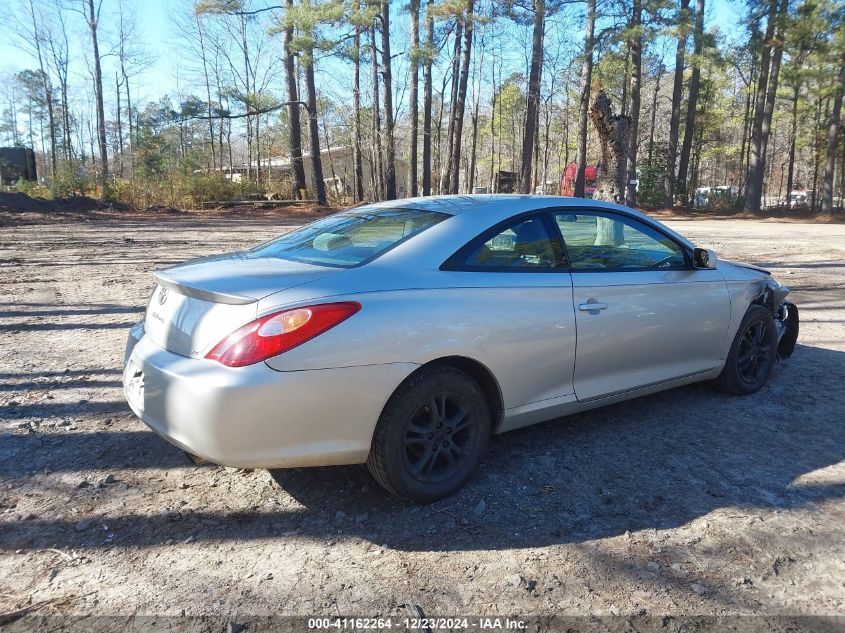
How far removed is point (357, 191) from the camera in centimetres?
3759

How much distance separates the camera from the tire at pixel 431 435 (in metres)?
2.78

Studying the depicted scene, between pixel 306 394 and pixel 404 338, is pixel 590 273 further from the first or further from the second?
pixel 306 394

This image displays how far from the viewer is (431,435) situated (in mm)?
2945

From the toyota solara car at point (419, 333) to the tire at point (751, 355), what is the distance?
0.99ft

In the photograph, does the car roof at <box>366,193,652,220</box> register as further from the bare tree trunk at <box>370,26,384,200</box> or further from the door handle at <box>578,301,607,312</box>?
the bare tree trunk at <box>370,26,384,200</box>

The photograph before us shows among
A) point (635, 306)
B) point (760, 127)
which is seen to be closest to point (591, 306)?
point (635, 306)

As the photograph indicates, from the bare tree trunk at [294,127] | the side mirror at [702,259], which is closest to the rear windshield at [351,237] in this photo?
the side mirror at [702,259]

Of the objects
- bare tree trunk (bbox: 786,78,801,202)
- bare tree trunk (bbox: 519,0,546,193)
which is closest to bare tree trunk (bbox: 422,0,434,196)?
bare tree trunk (bbox: 519,0,546,193)

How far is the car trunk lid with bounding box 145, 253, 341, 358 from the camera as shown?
8.64ft

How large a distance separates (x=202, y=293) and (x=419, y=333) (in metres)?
1.02

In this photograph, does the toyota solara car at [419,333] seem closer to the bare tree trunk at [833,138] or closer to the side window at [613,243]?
the side window at [613,243]

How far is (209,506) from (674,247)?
3378 millimetres

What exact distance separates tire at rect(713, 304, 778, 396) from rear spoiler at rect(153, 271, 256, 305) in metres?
3.52

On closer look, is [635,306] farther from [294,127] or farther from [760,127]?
[760,127]
